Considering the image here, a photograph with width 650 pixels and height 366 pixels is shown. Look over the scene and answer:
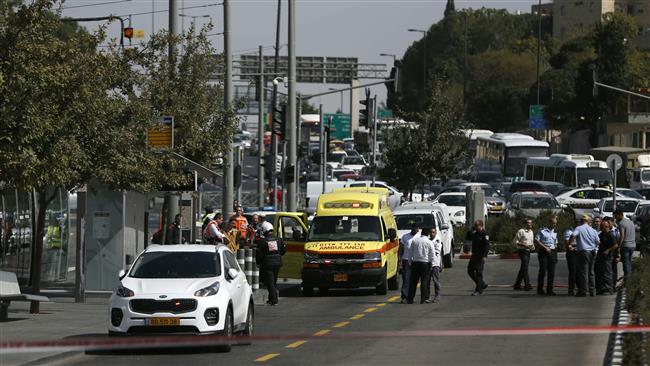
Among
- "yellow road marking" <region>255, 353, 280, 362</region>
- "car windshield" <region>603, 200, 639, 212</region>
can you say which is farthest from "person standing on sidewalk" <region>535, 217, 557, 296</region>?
"car windshield" <region>603, 200, 639, 212</region>

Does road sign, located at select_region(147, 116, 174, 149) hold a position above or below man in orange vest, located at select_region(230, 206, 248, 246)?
above

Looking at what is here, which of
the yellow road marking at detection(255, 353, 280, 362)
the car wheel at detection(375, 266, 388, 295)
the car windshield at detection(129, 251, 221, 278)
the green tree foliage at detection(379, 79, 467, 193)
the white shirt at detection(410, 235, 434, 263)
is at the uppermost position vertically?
the green tree foliage at detection(379, 79, 467, 193)

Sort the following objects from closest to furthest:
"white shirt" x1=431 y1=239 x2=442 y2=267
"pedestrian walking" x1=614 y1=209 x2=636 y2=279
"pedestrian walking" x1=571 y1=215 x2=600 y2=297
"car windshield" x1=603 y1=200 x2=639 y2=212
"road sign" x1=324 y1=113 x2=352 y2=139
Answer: "white shirt" x1=431 y1=239 x2=442 y2=267 → "pedestrian walking" x1=571 y1=215 x2=600 y2=297 → "pedestrian walking" x1=614 y1=209 x2=636 y2=279 → "car windshield" x1=603 y1=200 x2=639 y2=212 → "road sign" x1=324 y1=113 x2=352 y2=139

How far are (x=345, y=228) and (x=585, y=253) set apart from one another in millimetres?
5649

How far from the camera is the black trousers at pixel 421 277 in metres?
31.9

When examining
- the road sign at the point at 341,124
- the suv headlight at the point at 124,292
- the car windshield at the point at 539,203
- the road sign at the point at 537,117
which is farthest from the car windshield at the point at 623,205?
the road sign at the point at 341,124

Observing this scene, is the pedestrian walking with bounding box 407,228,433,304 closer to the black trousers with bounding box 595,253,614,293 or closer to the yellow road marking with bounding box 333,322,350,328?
the black trousers with bounding box 595,253,614,293

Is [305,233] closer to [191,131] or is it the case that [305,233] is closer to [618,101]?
[191,131]

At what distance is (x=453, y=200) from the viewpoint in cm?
6175

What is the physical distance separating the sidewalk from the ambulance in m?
2.29

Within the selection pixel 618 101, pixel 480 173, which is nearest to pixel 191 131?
pixel 480 173

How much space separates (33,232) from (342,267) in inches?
272

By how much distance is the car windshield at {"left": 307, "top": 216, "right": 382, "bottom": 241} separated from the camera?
115 ft

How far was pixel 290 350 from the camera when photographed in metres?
21.6
